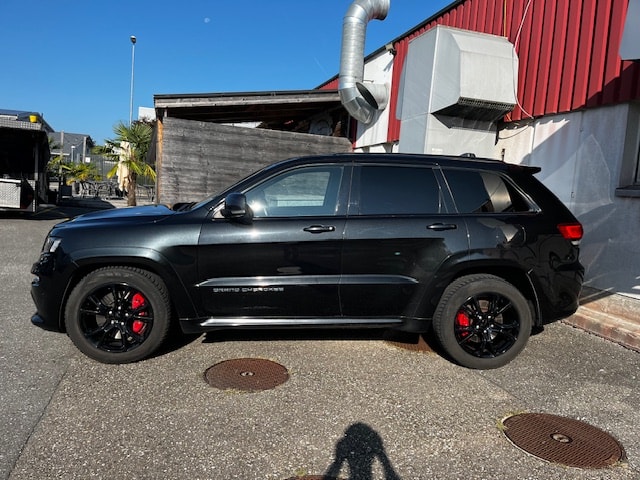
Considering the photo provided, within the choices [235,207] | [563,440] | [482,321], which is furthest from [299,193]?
[563,440]

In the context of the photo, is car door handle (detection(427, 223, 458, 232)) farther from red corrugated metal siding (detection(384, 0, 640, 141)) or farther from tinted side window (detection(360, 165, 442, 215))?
red corrugated metal siding (detection(384, 0, 640, 141))

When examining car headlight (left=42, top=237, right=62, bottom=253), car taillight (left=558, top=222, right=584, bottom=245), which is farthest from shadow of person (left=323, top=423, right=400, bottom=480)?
car headlight (left=42, top=237, right=62, bottom=253)

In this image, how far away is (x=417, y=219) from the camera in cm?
420

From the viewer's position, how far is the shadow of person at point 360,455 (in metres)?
2.69

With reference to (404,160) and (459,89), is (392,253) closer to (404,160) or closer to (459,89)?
(404,160)

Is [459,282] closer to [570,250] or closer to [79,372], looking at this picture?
[570,250]

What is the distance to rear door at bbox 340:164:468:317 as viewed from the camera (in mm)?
4102

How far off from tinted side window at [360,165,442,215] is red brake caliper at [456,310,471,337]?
93 cm

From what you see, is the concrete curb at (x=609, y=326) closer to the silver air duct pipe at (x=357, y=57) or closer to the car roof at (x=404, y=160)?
the car roof at (x=404, y=160)

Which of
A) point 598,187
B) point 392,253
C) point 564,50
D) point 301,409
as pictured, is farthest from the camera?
point 564,50

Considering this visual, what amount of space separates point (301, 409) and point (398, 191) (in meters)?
2.02

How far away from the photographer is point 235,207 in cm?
389

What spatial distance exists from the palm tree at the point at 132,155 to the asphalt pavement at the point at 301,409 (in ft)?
50.1

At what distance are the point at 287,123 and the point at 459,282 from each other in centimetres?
1360
